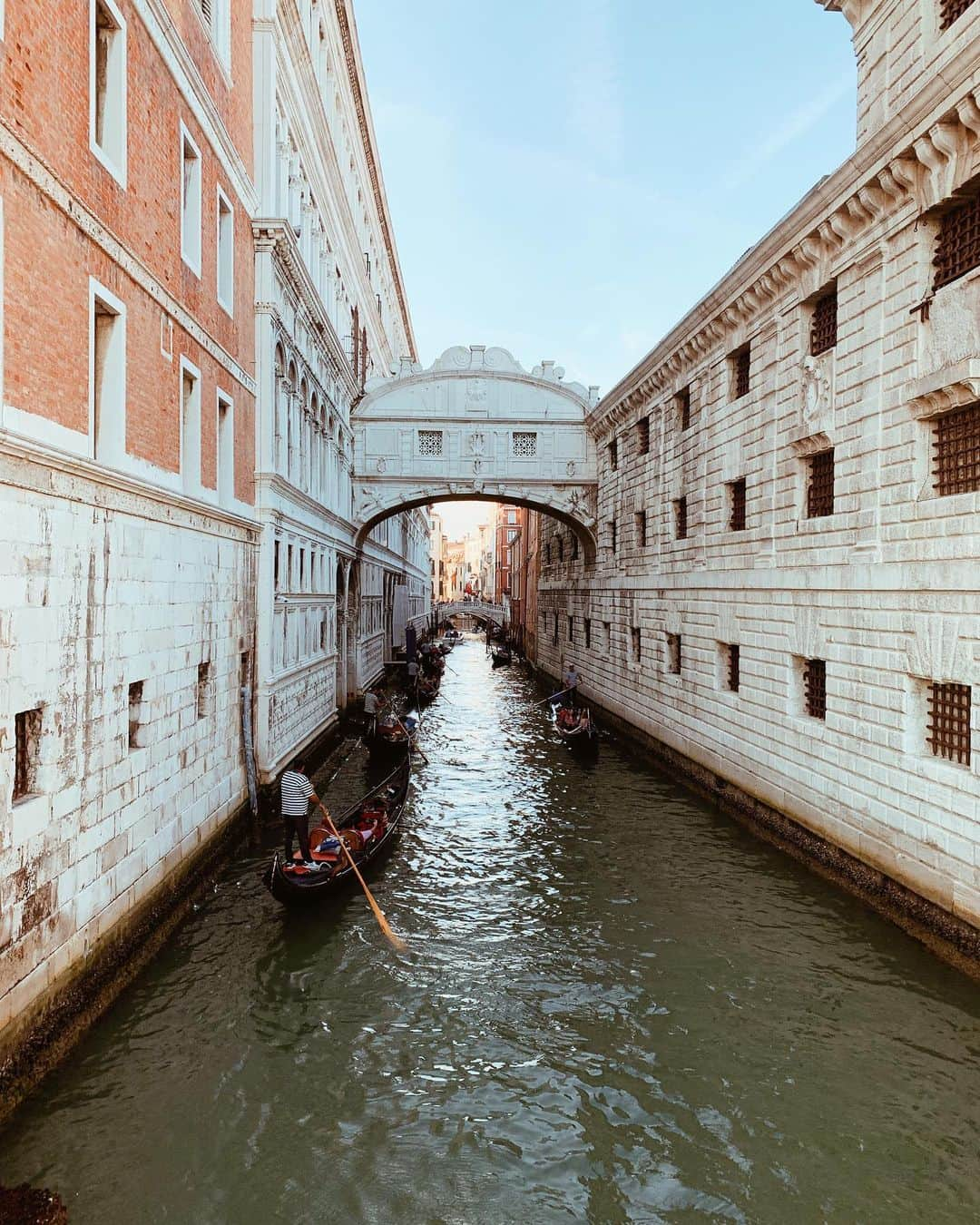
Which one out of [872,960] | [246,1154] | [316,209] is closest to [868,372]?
[872,960]

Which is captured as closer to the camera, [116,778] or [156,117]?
[116,778]

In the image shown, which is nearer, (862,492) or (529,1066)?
(529,1066)

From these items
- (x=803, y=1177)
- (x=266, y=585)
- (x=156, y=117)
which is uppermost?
(x=156, y=117)

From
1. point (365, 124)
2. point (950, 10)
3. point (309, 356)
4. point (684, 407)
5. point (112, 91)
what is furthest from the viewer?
point (365, 124)

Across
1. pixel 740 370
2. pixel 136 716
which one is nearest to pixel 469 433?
pixel 740 370

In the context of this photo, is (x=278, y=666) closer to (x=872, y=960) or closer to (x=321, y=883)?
(x=321, y=883)

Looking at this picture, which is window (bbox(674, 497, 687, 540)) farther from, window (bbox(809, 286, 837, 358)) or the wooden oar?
the wooden oar

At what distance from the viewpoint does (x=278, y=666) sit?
1324 centimetres

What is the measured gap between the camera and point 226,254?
10812mm

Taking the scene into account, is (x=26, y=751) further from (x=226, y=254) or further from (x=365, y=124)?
(x=365, y=124)

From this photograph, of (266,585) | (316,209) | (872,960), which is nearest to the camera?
(872,960)

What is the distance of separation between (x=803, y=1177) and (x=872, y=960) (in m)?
3.08

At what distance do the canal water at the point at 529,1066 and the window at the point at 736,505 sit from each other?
5.42m

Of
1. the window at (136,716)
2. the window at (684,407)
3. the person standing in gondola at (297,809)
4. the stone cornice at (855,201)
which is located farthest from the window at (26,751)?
the window at (684,407)
